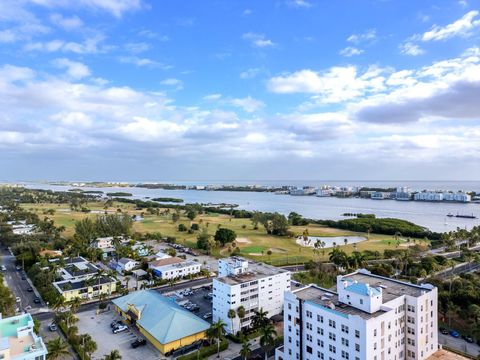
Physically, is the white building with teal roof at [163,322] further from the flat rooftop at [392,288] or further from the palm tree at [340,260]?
the palm tree at [340,260]

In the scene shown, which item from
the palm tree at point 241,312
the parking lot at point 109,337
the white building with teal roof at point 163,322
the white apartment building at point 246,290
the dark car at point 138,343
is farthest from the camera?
the white apartment building at point 246,290

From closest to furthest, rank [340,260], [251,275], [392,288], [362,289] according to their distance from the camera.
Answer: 1. [362,289]
2. [392,288]
3. [251,275]
4. [340,260]

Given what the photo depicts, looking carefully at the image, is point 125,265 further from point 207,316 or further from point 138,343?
point 138,343

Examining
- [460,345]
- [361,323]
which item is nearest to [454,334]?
[460,345]

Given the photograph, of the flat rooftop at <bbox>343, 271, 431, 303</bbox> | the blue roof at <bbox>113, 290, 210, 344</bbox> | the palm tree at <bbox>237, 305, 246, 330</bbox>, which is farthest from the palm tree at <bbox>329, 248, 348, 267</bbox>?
the blue roof at <bbox>113, 290, 210, 344</bbox>

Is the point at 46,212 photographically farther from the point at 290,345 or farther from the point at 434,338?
the point at 434,338

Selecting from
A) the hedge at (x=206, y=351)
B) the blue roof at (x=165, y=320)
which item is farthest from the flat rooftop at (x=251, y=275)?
the hedge at (x=206, y=351)

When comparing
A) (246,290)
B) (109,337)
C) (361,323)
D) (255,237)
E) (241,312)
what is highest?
(361,323)
